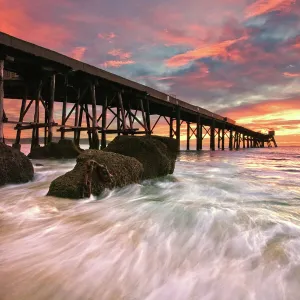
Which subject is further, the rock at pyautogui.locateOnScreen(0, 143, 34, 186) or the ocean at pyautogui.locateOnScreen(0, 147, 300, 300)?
the rock at pyautogui.locateOnScreen(0, 143, 34, 186)

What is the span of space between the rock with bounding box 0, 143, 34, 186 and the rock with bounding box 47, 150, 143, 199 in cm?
140

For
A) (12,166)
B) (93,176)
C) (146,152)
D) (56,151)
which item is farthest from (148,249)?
(56,151)

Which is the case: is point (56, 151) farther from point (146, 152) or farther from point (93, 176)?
point (93, 176)

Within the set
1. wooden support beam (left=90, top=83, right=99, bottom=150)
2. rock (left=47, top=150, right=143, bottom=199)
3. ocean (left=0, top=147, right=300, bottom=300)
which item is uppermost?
wooden support beam (left=90, top=83, right=99, bottom=150)

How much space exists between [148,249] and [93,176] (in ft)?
7.70

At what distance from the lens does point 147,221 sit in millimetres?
3104

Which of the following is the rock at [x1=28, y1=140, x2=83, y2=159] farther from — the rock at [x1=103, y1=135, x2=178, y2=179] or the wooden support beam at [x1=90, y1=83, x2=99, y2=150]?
the rock at [x1=103, y1=135, x2=178, y2=179]

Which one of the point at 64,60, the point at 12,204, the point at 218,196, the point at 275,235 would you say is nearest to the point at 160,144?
the point at 218,196

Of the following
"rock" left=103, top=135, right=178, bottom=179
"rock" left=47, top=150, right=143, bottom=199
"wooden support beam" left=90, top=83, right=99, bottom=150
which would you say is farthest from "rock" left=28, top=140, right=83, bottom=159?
"rock" left=47, top=150, right=143, bottom=199

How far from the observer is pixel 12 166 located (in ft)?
17.6

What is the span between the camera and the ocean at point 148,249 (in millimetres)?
1719

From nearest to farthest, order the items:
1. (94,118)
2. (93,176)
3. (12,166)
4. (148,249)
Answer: (148,249) < (93,176) < (12,166) < (94,118)

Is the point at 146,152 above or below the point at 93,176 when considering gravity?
above

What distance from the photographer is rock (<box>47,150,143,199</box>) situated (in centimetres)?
415
